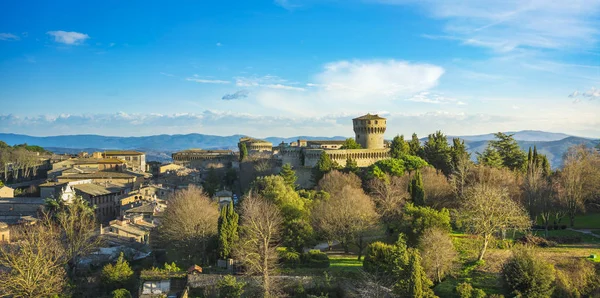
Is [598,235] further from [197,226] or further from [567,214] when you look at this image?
[197,226]

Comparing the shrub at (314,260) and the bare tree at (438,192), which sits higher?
the bare tree at (438,192)

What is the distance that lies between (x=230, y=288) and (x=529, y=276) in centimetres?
1633

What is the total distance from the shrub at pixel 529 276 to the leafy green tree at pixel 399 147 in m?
35.4

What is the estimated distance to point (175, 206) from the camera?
133 feet

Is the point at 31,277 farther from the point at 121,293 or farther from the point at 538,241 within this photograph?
the point at 538,241

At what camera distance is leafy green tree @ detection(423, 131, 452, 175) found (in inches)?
2241

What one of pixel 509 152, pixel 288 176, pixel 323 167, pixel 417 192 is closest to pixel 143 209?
pixel 288 176

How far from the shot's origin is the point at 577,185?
3934cm

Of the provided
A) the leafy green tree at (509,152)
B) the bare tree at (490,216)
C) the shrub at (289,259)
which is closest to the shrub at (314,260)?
the shrub at (289,259)

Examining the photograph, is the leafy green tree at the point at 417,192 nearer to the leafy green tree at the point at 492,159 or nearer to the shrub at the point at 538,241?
the shrub at the point at 538,241

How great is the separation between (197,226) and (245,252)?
298 inches

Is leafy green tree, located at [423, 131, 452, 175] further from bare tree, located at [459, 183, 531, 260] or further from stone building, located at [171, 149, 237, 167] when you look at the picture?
stone building, located at [171, 149, 237, 167]

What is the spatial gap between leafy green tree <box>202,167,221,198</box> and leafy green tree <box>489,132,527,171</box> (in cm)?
3574

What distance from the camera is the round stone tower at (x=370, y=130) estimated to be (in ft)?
229
